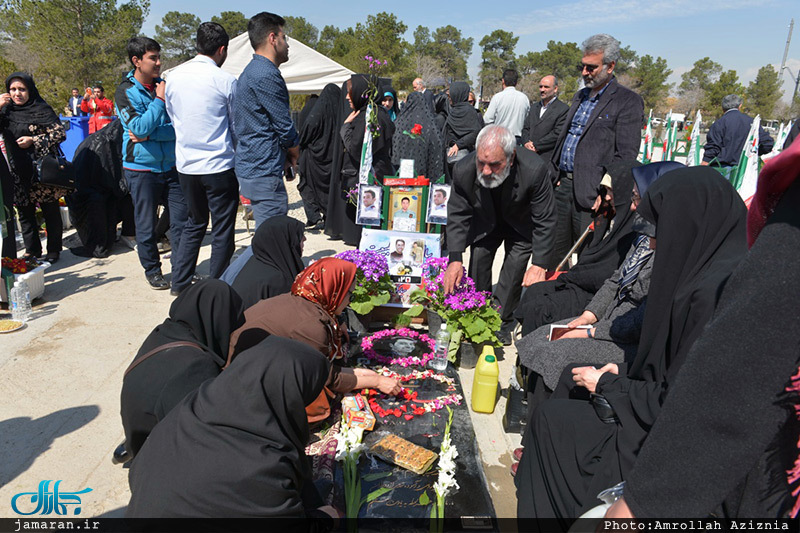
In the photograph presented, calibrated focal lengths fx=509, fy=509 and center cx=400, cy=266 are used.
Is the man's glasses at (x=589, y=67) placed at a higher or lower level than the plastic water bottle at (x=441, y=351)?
higher

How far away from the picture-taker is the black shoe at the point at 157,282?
17.6 ft

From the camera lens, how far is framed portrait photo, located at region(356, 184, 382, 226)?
570cm

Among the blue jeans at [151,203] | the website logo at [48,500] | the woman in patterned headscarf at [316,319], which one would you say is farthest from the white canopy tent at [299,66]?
the website logo at [48,500]

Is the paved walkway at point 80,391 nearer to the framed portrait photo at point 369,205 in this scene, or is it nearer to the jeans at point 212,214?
the jeans at point 212,214

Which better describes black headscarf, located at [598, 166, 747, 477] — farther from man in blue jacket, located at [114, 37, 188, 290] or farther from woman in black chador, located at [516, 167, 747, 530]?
man in blue jacket, located at [114, 37, 188, 290]

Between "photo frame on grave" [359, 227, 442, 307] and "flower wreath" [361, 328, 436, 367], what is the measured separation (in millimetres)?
820

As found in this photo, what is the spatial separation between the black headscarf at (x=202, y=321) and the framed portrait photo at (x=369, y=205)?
323cm

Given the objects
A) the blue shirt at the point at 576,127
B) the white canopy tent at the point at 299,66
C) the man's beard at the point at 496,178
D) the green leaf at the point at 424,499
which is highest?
the white canopy tent at the point at 299,66

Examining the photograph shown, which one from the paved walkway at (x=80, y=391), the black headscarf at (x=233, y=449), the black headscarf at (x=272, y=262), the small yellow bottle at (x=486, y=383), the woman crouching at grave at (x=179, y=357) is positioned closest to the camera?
the black headscarf at (x=233, y=449)

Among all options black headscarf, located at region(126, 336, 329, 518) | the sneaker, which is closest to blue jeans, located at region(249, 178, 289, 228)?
the sneaker

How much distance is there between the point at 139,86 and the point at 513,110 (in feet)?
17.1

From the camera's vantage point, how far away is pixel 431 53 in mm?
71438

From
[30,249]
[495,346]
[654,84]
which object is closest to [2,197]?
[30,249]

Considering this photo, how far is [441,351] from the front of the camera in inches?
147
